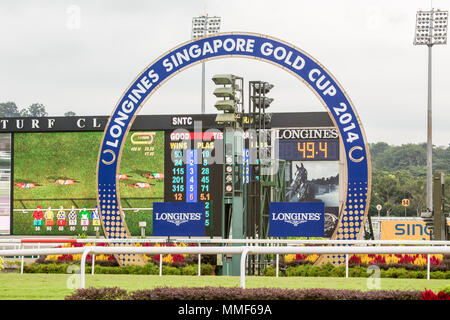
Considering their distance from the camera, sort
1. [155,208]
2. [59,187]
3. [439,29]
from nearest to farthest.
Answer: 1. [155,208]
2. [59,187]
3. [439,29]

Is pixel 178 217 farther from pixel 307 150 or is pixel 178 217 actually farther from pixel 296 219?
pixel 307 150

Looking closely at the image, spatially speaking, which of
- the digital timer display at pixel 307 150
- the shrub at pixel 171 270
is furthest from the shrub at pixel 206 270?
the digital timer display at pixel 307 150

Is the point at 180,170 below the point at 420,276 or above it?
above

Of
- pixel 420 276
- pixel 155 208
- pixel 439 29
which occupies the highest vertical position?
pixel 439 29

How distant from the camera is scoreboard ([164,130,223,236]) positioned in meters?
22.0

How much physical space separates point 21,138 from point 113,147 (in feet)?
41.3

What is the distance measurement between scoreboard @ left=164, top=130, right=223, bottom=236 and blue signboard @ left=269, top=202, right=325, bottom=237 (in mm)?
9228

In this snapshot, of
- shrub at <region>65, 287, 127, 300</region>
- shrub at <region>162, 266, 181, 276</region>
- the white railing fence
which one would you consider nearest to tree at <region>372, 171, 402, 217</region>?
shrub at <region>162, 266, 181, 276</region>

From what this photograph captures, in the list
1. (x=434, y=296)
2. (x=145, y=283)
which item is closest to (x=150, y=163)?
(x=145, y=283)

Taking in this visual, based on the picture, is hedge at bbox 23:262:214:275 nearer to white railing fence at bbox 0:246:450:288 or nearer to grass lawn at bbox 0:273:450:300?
grass lawn at bbox 0:273:450:300
